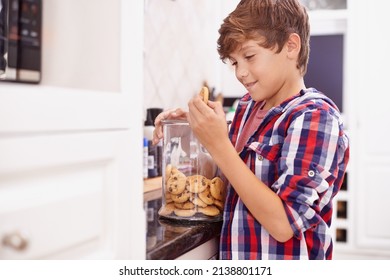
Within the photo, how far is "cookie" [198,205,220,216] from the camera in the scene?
79 centimetres

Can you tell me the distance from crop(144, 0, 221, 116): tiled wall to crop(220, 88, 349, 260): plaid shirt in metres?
0.82

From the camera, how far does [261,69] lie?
2.56 ft

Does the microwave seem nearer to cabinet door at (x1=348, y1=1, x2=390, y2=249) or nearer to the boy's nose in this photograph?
the boy's nose

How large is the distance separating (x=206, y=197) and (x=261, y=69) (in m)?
0.23

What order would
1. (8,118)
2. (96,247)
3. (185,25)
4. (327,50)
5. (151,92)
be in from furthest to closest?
(327,50), (185,25), (151,92), (96,247), (8,118)

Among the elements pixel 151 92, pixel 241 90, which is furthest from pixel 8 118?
pixel 241 90

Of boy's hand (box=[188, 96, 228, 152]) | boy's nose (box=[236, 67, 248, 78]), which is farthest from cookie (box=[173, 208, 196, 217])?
boy's nose (box=[236, 67, 248, 78])

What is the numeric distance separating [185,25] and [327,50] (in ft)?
2.40

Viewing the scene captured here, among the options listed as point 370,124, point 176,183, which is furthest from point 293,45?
point 370,124

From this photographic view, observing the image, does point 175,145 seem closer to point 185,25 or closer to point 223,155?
point 223,155

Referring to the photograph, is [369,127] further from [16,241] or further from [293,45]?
[16,241]

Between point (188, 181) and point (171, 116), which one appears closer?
point (188, 181)

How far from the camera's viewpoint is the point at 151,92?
156 cm

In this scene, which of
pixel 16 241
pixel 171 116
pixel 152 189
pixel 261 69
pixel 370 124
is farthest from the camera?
pixel 370 124
